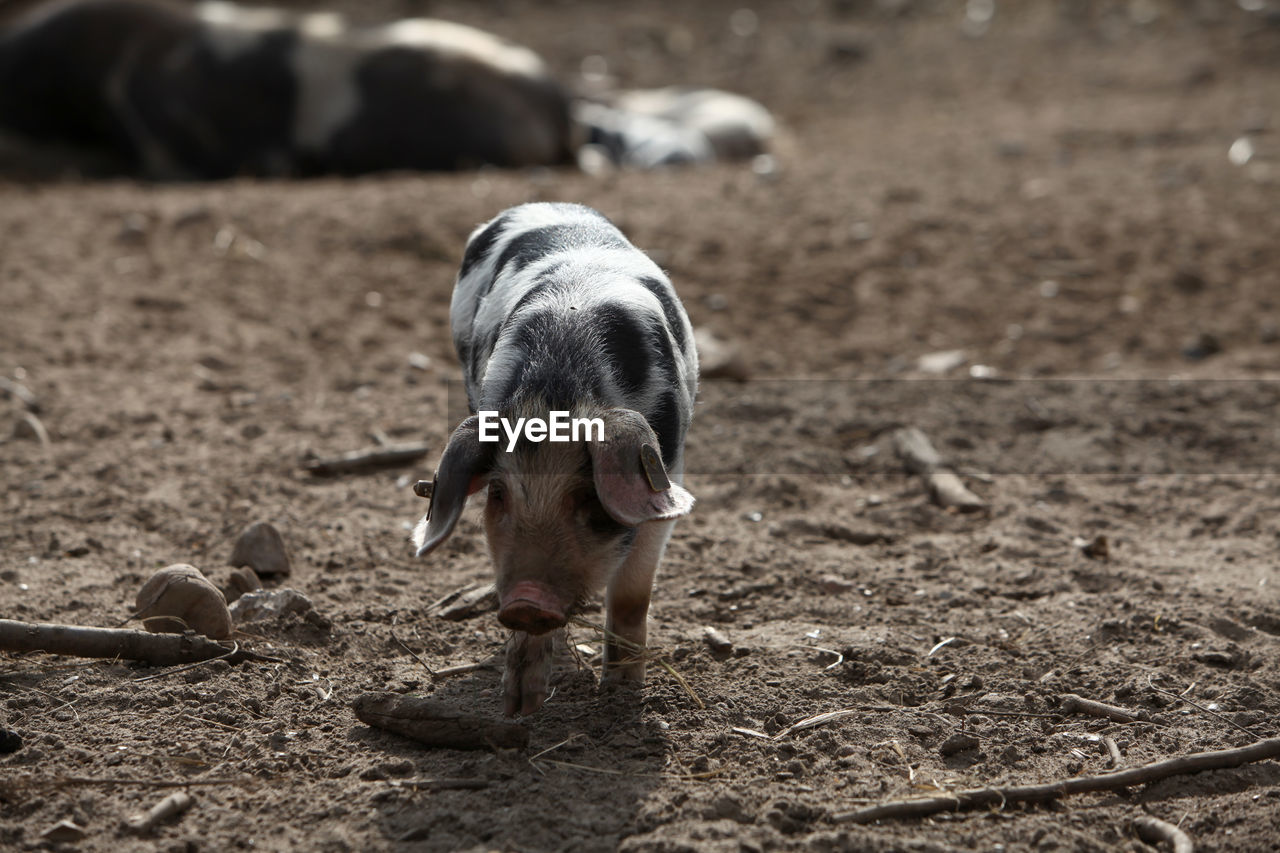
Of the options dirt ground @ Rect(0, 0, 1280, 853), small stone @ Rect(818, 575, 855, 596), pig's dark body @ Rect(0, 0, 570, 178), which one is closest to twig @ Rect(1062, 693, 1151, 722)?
dirt ground @ Rect(0, 0, 1280, 853)

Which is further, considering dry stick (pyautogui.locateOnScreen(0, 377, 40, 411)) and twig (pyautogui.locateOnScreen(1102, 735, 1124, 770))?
dry stick (pyautogui.locateOnScreen(0, 377, 40, 411))

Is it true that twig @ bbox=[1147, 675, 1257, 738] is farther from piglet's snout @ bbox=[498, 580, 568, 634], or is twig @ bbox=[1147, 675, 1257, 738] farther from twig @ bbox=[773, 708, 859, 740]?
piglet's snout @ bbox=[498, 580, 568, 634]

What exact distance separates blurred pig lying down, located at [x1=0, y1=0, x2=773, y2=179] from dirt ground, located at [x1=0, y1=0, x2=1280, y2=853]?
69 cm

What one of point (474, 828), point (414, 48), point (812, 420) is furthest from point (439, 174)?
point (474, 828)

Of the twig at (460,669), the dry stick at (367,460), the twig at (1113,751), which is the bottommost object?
the twig at (460,669)

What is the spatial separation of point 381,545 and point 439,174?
513cm

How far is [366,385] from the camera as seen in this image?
547 cm

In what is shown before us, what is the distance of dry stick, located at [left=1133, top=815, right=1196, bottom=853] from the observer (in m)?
2.67

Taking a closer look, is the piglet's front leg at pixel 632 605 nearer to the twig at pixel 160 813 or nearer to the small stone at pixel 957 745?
the small stone at pixel 957 745

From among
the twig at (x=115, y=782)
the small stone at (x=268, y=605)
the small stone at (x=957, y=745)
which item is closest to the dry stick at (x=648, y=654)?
the small stone at (x=957, y=745)

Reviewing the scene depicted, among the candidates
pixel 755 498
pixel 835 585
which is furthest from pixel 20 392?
pixel 835 585

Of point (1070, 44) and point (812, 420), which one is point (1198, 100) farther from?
point (812, 420)

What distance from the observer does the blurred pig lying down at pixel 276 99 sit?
9023 millimetres

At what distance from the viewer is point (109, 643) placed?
3248 mm
